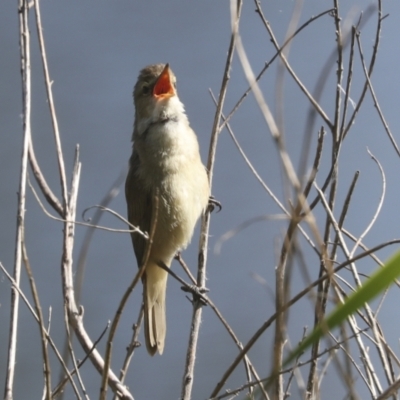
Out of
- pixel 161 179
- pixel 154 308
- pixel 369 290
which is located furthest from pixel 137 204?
pixel 369 290

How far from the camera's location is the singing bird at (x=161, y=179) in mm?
3203

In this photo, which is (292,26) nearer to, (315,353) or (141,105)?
(315,353)

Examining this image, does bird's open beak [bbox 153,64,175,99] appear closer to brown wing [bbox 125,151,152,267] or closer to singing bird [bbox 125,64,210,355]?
singing bird [bbox 125,64,210,355]

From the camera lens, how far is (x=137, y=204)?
3307 millimetres

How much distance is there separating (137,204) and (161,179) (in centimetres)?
19

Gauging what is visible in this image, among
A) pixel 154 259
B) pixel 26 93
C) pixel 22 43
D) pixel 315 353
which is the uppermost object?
pixel 22 43

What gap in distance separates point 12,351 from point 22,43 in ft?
3.14

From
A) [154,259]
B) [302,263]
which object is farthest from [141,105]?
[302,263]

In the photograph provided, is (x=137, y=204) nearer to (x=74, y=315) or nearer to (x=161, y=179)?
(x=161, y=179)

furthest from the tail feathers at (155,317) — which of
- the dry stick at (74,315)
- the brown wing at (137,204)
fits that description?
the dry stick at (74,315)

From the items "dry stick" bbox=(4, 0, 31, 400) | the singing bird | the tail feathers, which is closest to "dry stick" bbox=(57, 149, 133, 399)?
"dry stick" bbox=(4, 0, 31, 400)

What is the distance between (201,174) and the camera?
3248mm

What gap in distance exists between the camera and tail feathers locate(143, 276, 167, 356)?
3.13 m

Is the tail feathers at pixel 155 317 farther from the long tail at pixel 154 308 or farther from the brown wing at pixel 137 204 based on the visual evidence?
the brown wing at pixel 137 204
